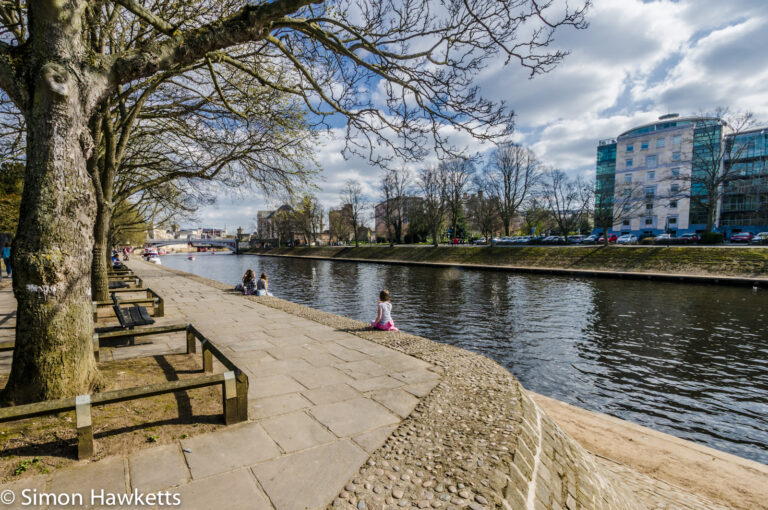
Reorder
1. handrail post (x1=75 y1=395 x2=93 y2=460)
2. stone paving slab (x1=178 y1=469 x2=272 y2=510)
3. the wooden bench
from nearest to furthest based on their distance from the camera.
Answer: stone paving slab (x1=178 y1=469 x2=272 y2=510) → handrail post (x1=75 y1=395 x2=93 y2=460) → the wooden bench

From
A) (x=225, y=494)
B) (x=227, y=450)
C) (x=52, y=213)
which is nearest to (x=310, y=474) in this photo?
(x=225, y=494)

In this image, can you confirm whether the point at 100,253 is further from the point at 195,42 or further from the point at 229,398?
the point at 229,398

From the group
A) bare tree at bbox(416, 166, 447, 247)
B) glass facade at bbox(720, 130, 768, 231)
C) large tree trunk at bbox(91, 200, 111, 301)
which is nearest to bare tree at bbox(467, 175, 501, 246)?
bare tree at bbox(416, 166, 447, 247)

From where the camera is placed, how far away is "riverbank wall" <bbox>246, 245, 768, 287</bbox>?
24062mm

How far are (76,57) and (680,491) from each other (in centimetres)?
804

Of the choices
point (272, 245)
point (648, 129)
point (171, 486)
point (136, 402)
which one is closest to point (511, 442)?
point (171, 486)

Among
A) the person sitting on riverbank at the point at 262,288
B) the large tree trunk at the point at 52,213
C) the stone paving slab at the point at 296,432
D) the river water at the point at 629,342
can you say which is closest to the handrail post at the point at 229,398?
the stone paving slab at the point at 296,432

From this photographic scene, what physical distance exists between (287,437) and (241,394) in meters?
0.70

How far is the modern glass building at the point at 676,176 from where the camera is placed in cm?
5059

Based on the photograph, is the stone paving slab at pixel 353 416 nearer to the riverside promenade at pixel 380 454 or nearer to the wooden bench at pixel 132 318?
the riverside promenade at pixel 380 454

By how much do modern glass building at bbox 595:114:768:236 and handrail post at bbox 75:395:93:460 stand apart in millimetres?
56338

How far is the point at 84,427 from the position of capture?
3.14 m

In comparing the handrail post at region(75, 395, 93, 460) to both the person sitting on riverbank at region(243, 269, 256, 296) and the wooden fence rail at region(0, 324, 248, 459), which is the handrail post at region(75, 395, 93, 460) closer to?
the wooden fence rail at region(0, 324, 248, 459)

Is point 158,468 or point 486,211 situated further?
point 486,211
